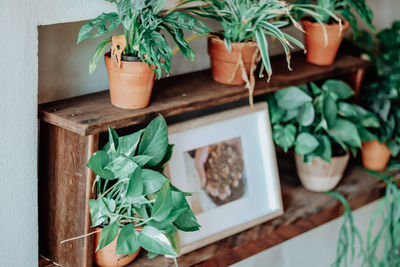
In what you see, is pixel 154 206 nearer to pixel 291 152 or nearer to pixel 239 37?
pixel 239 37

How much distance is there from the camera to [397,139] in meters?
1.98

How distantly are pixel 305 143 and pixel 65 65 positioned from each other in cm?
80

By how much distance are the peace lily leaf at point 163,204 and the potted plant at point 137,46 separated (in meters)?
0.26

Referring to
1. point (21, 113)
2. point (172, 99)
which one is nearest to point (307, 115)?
point (172, 99)

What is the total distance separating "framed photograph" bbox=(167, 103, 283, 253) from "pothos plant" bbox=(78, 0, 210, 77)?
278 mm

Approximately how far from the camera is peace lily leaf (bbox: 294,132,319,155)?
1719 millimetres

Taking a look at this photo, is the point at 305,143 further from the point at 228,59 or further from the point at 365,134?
the point at 228,59

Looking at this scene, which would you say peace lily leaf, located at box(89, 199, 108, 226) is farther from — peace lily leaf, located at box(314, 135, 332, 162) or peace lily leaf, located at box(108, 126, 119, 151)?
peace lily leaf, located at box(314, 135, 332, 162)

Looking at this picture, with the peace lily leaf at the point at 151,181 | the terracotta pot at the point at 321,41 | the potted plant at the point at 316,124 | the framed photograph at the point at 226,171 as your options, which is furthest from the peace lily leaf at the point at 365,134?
the peace lily leaf at the point at 151,181

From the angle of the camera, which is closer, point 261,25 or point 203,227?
point 261,25

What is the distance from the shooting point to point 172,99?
4.67 ft

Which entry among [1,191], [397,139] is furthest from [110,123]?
[397,139]

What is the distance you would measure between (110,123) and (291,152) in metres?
1.02

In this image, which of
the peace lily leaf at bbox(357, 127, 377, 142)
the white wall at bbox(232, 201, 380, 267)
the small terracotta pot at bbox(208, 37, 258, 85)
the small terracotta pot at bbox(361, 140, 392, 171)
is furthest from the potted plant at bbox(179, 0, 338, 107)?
the white wall at bbox(232, 201, 380, 267)
